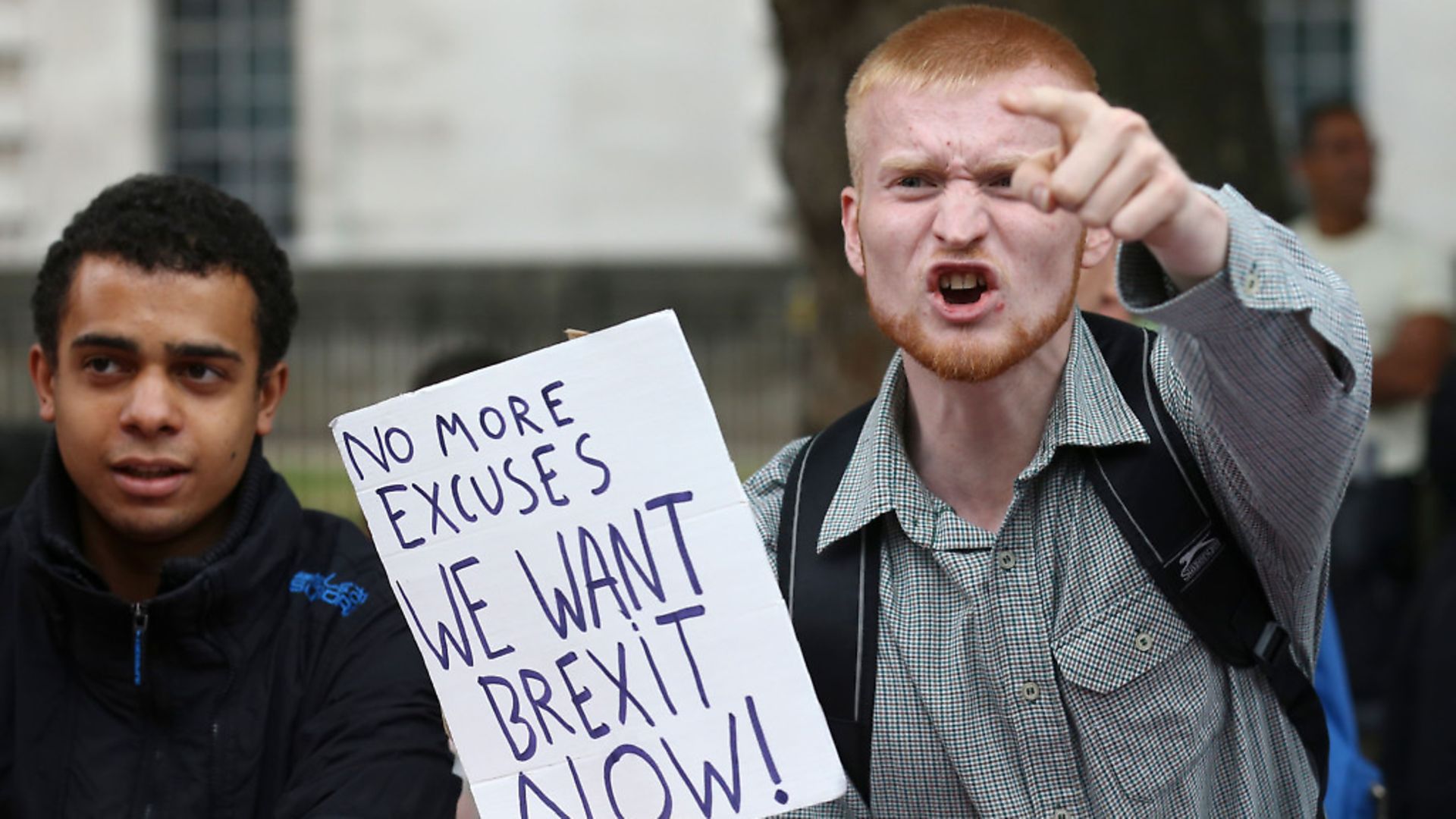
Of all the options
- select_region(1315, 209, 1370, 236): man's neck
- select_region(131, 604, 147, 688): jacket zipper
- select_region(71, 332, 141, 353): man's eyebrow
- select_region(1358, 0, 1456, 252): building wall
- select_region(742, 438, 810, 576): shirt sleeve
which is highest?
select_region(1358, 0, 1456, 252): building wall

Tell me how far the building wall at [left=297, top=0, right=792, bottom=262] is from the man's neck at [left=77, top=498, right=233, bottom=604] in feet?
46.5

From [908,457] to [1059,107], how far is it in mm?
839

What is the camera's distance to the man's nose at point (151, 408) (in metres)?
3.01

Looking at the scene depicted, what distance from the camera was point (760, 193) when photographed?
1695 centimetres

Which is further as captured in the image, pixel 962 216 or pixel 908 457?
pixel 908 457

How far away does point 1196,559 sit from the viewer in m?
2.62

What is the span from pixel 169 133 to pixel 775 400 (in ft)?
25.7

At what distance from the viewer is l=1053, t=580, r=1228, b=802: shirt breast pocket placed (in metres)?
2.63

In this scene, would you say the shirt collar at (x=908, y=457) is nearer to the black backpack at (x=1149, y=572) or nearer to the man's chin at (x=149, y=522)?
the black backpack at (x=1149, y=572)

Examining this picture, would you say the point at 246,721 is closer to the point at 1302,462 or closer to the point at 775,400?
the point at 1302,462

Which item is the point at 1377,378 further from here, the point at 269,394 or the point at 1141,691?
the point at 269,394

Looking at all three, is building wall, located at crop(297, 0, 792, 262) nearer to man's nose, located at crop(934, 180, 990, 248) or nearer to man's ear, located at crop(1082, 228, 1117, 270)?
man's ear, located at crop(1082, 228, 1117, 270)

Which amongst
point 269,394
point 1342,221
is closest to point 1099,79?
point 1342,221

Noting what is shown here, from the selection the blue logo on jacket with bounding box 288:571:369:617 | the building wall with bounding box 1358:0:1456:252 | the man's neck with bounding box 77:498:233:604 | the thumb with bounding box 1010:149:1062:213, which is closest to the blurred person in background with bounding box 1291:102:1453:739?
the blue logo on jacket with bounding box 288:571:369:617
